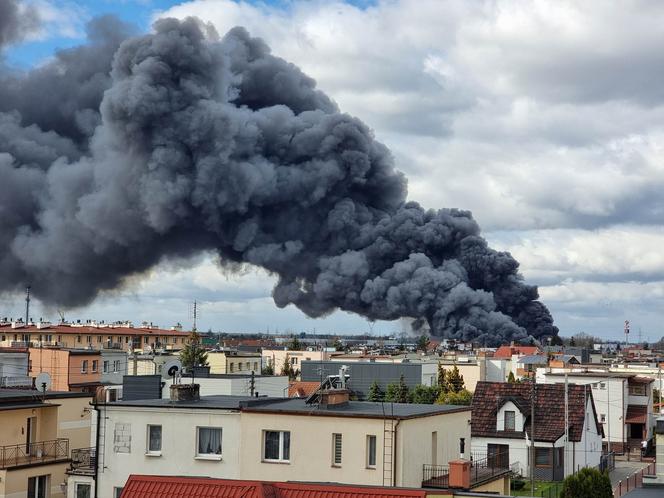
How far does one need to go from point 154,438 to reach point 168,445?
0.47 m

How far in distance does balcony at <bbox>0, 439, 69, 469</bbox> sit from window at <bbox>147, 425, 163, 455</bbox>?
15.0 feet

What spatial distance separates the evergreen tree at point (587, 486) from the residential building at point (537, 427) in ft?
38.0

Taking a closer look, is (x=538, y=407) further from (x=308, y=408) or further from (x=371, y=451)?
(x=371, y=451)

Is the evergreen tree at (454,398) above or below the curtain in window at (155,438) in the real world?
below

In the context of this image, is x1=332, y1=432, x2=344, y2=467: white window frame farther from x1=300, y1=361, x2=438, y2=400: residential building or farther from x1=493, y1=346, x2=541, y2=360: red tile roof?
x1=493, y1=346, x2=541, y2=360: red tile roof

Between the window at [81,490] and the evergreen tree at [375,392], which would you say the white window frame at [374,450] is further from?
the evergreen tree at [375,392]

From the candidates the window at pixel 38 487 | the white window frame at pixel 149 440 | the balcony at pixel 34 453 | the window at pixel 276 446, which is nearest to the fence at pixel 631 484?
the window at pixel 276 446

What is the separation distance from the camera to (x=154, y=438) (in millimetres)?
20469

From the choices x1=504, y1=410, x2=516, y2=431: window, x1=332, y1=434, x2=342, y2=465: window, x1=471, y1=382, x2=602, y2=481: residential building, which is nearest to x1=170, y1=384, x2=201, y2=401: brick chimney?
x1=332, y1=434, x2=342, y2=465: window

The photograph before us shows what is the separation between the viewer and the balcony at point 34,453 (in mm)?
23484

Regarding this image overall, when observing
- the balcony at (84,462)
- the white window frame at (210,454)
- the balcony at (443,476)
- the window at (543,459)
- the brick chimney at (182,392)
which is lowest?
the window at (543,459)

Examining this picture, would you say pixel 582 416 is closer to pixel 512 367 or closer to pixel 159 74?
pixel 512 367

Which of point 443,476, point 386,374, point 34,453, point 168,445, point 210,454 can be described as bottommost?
point 34,453

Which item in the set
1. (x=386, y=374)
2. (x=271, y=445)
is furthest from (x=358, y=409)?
(x=386, y=374)
